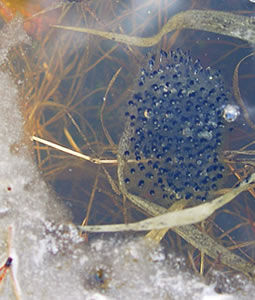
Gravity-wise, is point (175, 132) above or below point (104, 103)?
below

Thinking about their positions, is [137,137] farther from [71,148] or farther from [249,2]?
[249,2]

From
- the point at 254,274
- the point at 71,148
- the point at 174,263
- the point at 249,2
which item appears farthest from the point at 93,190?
the point at 249,2

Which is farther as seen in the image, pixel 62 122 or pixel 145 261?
pixel 62 122

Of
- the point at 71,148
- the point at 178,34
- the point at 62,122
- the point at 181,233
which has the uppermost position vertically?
the point at 178,34

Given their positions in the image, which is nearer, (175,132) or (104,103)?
(175,132)
